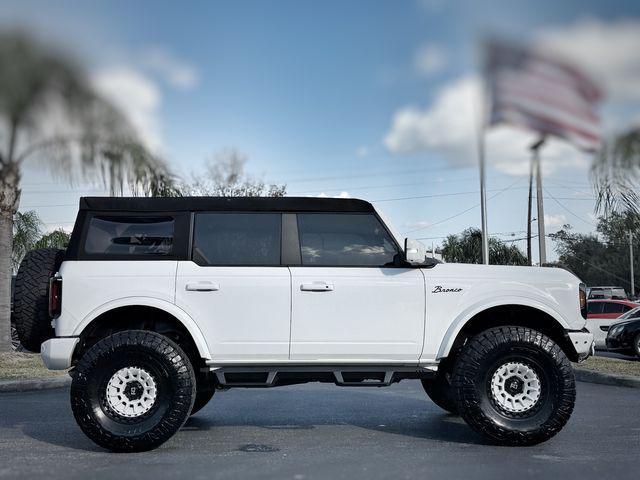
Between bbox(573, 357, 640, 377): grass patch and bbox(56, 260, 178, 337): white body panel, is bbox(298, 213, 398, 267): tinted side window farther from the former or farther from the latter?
bbox(573, 357, 640, 377): grass patch

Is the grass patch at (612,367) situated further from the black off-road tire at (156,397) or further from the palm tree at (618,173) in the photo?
the palm tree at (618,173)


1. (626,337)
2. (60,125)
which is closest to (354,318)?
(60,125)

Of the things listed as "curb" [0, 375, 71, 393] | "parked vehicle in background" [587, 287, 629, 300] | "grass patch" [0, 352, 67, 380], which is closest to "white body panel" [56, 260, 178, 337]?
"curb" [0, 375, 71, 393]

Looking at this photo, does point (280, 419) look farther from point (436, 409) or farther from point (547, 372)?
point (547, 372)

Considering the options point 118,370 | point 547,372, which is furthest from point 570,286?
point 118,370

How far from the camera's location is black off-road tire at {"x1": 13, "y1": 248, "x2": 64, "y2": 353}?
6250 mm

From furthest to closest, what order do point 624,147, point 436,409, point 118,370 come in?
point 436,409, point 118,370, point 624,147

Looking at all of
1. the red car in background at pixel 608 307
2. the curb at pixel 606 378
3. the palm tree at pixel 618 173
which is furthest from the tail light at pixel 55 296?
the red car in background at pixel 608 307

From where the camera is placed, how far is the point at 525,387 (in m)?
6.15

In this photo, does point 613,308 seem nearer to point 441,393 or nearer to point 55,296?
point 441,393

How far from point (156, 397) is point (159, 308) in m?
0.75

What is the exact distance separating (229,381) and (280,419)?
1.57 metres

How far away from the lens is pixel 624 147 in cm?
205

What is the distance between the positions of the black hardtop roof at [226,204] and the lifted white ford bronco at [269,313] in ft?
0.04
